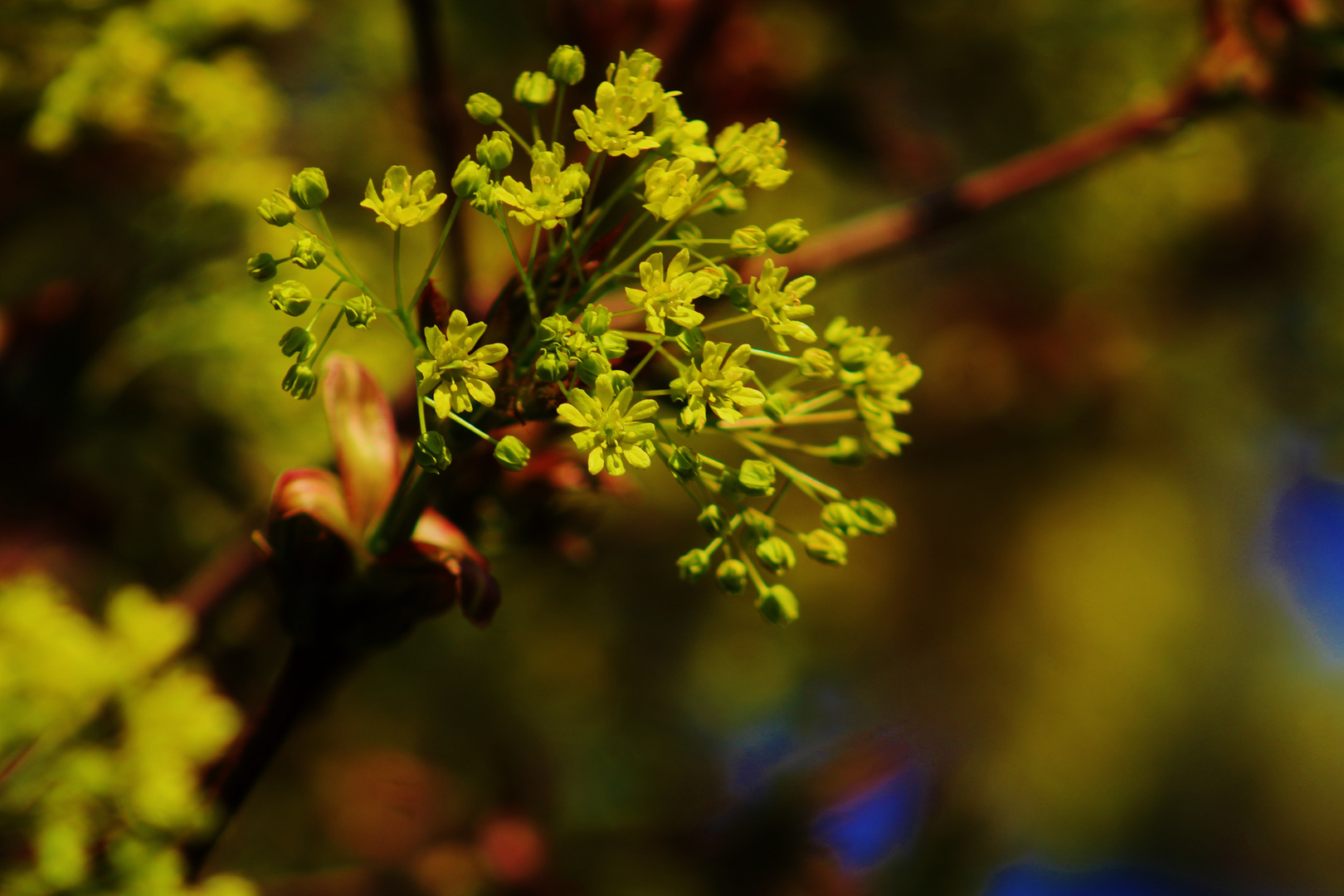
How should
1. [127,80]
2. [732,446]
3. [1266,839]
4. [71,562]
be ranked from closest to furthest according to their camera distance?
[127,80]
[71,562]
[732,446]
[1266,839]

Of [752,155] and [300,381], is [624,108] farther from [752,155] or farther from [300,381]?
[300,381]

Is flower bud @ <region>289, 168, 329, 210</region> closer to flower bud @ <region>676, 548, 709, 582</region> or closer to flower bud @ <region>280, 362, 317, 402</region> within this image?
flower bud @ <region>280, 362, 317, 402</region>

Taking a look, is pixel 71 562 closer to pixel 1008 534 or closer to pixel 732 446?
pixel 732 446

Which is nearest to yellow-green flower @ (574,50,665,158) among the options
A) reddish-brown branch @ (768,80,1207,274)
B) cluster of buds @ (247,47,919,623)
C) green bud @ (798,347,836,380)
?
cluster of buds @ (247,47,919,623)

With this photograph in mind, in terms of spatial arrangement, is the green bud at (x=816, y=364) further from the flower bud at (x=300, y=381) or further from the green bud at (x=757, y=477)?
the flower bud at (x=300, y=381)

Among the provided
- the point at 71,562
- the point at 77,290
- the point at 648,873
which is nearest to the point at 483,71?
the point at 77,290

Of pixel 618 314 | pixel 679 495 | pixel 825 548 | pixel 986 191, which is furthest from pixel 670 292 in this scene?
pixel 679 495

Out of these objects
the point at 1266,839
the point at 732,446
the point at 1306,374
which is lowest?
the point at 732,446
